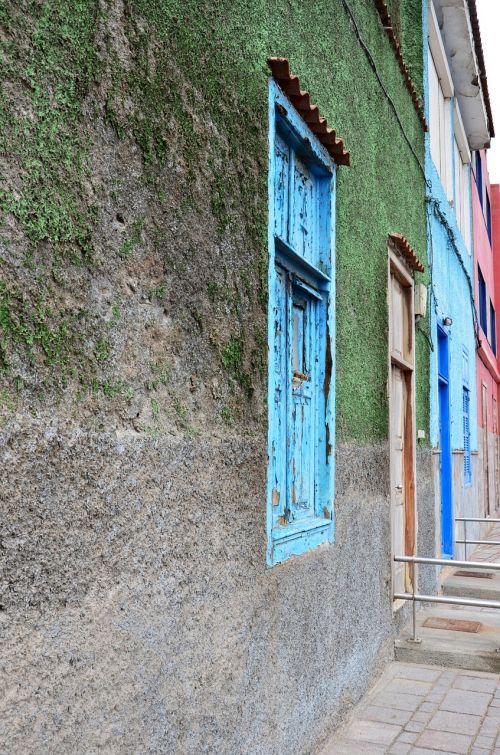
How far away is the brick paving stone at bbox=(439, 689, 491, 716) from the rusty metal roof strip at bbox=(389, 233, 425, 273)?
318 centimetres

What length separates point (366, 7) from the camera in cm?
507

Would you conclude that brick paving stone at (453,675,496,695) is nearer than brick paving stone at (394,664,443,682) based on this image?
Yes

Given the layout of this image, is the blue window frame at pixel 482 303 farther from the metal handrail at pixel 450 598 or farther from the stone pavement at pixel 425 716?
the stone pavement at pixel 425 716

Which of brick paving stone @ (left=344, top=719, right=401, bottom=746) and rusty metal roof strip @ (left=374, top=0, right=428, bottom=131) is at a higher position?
rusty metal roof strip @ (left=374, top=0, right=428, bottom=131)

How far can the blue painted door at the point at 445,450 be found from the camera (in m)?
8.71

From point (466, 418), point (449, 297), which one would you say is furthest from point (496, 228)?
point (449, 297)

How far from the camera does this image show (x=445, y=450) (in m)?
9.03

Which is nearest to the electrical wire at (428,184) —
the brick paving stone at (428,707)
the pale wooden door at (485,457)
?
the pale wooden door at (485,457)

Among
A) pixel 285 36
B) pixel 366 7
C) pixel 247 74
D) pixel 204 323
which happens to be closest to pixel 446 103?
pixel 366 7

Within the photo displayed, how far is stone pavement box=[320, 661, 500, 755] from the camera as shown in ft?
12.3

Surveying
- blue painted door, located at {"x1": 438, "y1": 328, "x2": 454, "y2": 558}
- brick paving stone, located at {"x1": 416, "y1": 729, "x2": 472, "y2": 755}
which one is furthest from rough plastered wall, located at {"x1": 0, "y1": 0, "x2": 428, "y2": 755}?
blue painted door, located at {"x1": 438, "y1": 328, "x2": 454, "y2": 558}

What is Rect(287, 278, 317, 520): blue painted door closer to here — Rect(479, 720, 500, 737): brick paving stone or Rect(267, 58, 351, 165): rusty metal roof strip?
Rect(267, 58, 351, 165): rusty metal roof strip

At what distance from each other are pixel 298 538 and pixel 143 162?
1.90m

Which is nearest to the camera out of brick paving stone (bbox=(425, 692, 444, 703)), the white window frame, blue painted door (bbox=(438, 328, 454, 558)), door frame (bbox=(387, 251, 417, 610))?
brick paving stone (bbox=(425, 692, 444, 703))
